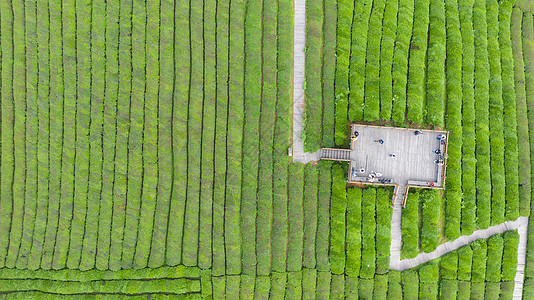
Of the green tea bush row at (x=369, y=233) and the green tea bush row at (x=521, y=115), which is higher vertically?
the green tea bush row at (x=521, y=115)

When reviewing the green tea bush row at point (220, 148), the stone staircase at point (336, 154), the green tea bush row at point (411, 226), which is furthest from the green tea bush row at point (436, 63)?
the green tea bush row at point (220, 148)

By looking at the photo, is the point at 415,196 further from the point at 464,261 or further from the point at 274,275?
the point at 274,275

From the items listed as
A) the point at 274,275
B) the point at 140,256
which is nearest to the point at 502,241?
the point at 274,275

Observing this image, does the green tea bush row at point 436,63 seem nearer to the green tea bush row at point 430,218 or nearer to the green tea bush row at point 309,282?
the green tea bush row at point 430,218

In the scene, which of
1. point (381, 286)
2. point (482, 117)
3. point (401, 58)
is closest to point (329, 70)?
point (401, 58)

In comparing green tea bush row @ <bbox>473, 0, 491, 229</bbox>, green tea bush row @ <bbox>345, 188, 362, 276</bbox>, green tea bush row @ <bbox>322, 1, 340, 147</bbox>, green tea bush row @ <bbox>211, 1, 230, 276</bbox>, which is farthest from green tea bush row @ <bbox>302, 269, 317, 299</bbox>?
green tea bush row @ <bbox>473, 0, 491, 229</bbox>

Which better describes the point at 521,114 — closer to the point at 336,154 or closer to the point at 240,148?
the point at 336,154

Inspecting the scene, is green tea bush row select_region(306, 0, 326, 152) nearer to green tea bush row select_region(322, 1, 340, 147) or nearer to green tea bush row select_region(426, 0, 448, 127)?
green tea bush row select_region(322, 1, 340, 147)
